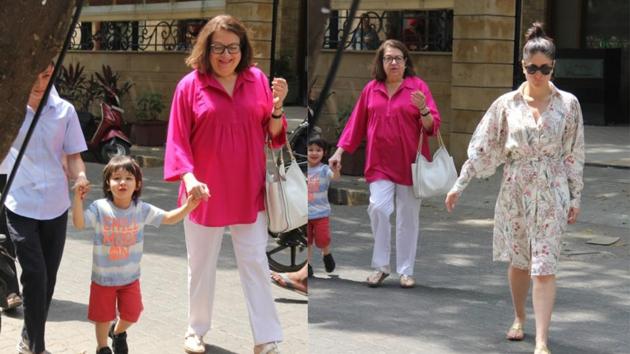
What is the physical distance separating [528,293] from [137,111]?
12.0 metres

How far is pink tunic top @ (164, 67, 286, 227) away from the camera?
13.9 ft

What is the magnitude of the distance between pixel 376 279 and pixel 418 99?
1.86 ft

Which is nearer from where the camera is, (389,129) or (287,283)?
(389,129)

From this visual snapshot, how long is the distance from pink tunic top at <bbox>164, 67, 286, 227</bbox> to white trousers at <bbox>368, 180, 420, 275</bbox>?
0.66m

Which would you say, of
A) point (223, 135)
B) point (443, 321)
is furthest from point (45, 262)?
point (443, 321)

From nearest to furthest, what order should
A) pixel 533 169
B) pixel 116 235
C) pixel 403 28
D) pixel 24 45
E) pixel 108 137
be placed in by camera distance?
pixel 24 45, pixel 403 28, pixel 116 235, pixel 533 169, pixel 108 137

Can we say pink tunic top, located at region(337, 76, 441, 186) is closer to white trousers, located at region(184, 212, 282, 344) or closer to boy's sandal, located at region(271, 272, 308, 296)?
boy's sandal, located at region(271, 272, 308, 296)

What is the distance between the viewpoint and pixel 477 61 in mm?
4109

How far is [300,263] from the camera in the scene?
291 cm

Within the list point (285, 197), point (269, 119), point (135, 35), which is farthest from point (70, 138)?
point (135, 35)

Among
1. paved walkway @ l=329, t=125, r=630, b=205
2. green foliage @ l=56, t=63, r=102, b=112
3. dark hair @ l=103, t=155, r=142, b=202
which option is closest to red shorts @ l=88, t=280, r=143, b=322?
dark hair @ l=103, t=155, r=142, b=202

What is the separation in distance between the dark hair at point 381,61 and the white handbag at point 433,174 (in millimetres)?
349

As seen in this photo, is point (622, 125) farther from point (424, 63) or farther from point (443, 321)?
point (424, 63)

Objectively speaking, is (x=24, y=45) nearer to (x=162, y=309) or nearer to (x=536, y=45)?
(x=536, y=45)
